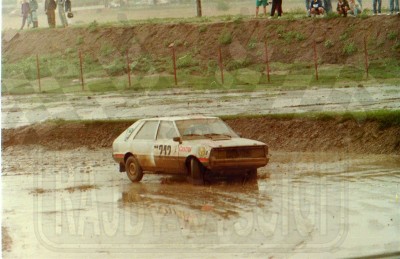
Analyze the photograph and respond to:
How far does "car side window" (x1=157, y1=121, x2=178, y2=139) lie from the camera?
65.7ft

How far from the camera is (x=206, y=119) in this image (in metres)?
20.5

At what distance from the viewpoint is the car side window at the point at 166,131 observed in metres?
Result: 20.0

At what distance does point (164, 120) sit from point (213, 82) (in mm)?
18447

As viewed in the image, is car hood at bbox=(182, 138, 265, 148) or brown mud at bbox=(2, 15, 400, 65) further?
brown mud at bbox=(2, 15, 400, 65)

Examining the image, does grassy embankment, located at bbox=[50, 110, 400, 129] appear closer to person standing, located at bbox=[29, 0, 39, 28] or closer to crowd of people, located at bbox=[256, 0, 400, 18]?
crowd of people, located at bbox=[256, 0, 400, 18]

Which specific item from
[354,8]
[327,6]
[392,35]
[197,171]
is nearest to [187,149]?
[197,171]

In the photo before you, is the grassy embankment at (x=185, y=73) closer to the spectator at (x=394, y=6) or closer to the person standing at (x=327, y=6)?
the person standing at (x=327, y=6)

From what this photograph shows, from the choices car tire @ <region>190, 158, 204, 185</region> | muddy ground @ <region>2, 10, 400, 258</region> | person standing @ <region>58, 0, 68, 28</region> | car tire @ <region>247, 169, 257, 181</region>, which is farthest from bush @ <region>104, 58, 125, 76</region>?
car tire @ <region>190, 158, 204, 185</region>

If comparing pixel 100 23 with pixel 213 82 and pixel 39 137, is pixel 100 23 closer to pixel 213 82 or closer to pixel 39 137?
pixel 213 82

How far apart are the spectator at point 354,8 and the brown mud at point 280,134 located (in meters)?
15.2

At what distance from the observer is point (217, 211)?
16.5m

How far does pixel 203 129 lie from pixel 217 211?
3.83m

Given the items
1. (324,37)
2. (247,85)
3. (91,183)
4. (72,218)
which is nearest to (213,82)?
(247,85)

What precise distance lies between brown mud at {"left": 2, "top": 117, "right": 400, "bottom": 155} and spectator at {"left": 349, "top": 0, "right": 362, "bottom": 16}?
15.2 metres
